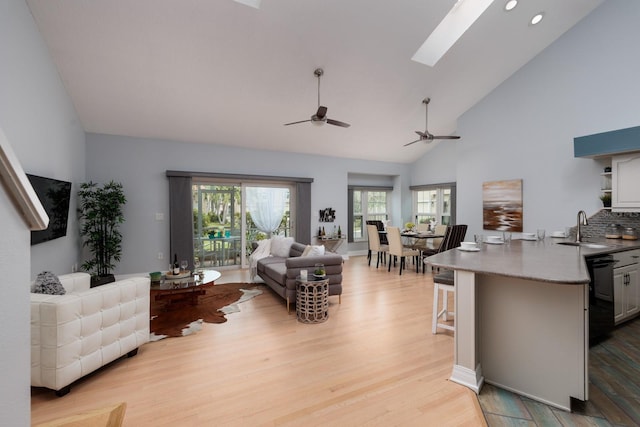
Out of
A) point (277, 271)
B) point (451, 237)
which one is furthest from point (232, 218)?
point (451, 237)

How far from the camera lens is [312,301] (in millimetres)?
3438

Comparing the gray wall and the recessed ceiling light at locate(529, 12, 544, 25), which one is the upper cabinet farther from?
the gray wall

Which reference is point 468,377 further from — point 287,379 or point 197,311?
point 197,311

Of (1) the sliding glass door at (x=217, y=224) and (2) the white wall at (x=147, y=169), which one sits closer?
(2) the white wall at (x=147, y=169)

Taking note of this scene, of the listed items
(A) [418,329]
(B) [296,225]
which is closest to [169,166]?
(B) [296,225]

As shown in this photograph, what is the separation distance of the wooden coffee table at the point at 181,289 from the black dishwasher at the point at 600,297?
409 cm

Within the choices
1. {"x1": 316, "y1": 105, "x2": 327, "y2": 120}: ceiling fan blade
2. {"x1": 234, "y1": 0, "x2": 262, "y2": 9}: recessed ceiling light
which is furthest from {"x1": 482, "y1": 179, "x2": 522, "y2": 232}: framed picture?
{"x1": 234, "y1": 0, "x2": 262, "y2": 9}: recessed ceiling light

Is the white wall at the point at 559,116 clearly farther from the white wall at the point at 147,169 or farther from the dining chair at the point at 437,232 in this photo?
the white wall at the point at 147,169

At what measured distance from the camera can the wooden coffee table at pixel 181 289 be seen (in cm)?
360

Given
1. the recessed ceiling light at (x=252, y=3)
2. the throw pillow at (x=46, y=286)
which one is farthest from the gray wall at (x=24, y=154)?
the recessed ceiling light at (x=252, y=3)

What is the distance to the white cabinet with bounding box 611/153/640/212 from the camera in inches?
139

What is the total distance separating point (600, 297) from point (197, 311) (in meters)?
4.31

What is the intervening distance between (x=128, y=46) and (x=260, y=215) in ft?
12.7

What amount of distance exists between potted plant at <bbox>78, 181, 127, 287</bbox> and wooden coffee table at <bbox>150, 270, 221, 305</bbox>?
159 centimetres
